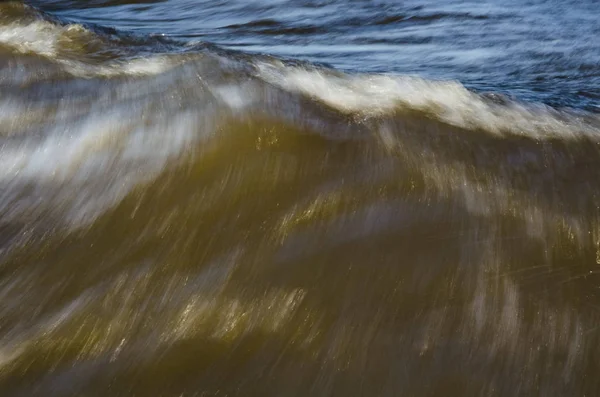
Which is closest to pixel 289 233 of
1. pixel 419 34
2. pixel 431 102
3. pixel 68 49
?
pixel 431 102

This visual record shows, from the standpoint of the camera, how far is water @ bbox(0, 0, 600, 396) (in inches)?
64.1

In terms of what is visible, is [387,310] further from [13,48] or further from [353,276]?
[13,48]

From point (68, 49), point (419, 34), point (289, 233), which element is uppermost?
point (68, 49)

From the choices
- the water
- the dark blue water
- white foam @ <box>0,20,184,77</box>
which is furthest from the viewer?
the dark blue water

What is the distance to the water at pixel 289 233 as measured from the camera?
1.63 metres

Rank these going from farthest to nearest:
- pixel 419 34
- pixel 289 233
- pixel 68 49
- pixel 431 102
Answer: pixel 419 34 → pixel 68 49 → pixel 431 102 → pixel 289 233

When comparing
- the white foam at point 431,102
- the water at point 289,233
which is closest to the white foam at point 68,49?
the water at point 289,233

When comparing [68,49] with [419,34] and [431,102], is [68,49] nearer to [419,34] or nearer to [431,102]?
[431,102]

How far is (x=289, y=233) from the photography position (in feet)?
6.44

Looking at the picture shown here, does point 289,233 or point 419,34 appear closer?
point 289,233

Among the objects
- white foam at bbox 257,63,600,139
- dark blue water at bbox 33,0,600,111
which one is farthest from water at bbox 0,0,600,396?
dark blue water at bbox 33,0,600,111

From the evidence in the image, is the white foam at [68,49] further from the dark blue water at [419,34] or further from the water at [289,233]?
the dark blue water at [419,34]

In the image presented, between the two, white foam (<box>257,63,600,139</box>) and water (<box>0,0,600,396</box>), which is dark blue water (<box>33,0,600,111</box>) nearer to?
white foam (<box>257,63,600,139</box>)

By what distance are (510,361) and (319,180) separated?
0.78m
